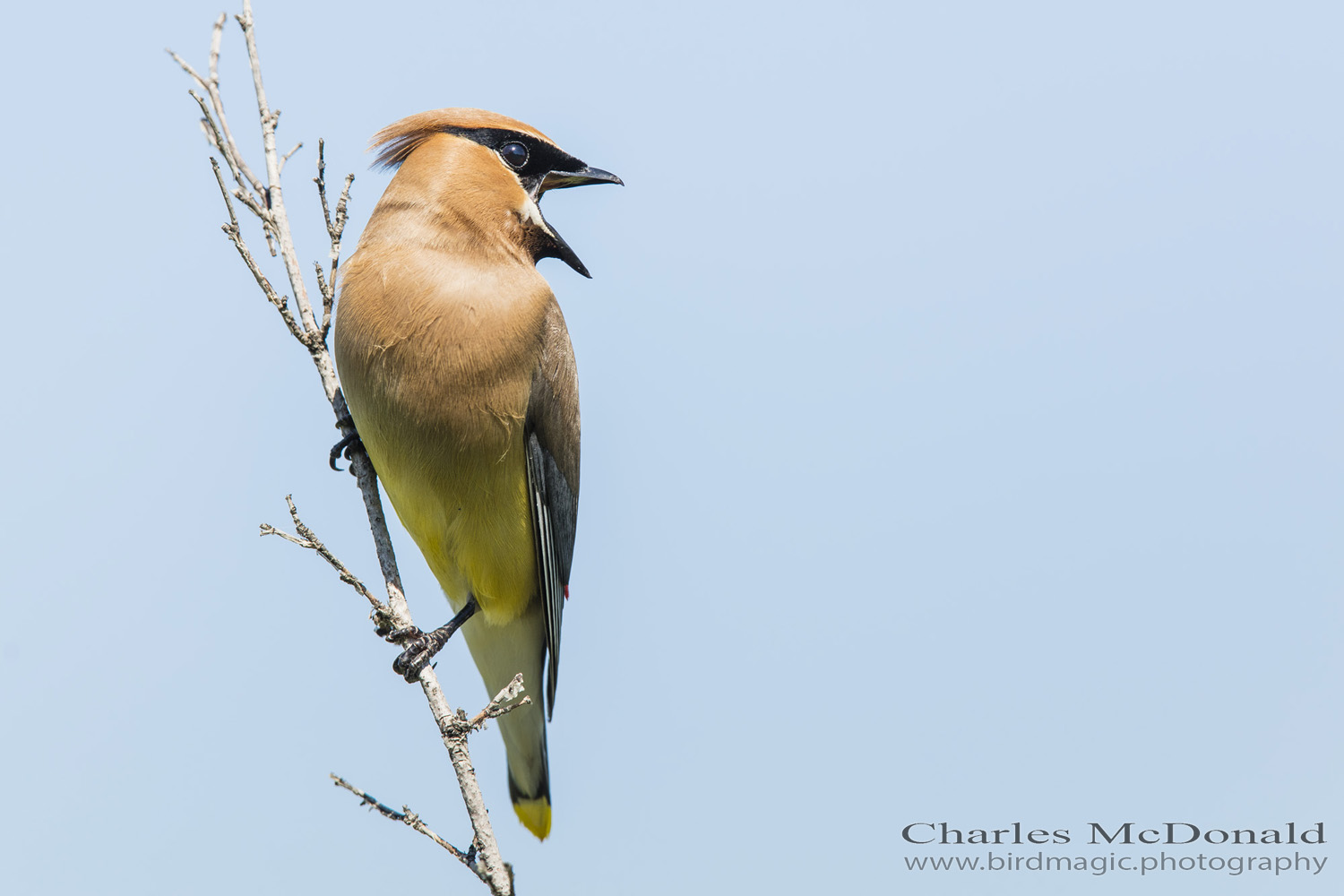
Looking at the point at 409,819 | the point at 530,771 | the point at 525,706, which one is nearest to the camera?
the point at 409,819

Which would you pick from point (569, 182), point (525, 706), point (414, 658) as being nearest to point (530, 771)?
point (525, 706)

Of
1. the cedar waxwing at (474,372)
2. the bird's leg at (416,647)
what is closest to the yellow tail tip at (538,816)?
the cedar waxwing at (474,372)

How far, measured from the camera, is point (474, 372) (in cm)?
370

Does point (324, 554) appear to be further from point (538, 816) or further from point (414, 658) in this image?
point (538, 816)

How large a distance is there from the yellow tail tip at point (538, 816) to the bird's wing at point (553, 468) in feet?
2.18

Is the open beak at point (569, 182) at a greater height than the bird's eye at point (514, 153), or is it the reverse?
the bird's eye at point (514, 153)

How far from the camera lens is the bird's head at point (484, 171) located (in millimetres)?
4055

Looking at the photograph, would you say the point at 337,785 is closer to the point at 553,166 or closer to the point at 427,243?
the point at 427,243

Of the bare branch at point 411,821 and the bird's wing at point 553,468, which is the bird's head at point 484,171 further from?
the bare branch at point 411,821

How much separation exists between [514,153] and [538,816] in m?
2.68

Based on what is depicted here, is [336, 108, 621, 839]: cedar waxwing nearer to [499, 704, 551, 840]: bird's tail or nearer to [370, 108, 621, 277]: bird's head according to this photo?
[370, 108, 621, 277]: bird's head

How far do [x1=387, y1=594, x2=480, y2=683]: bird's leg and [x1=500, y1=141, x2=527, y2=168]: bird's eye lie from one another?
5.52ft

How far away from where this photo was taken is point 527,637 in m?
4.52

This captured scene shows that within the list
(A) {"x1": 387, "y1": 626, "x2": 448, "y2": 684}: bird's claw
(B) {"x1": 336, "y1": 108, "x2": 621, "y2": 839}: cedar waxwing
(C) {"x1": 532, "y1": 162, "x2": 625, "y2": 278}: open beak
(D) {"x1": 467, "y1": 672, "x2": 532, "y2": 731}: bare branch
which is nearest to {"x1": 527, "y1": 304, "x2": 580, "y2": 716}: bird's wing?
(B) {"x1": 336, "y1": 108, "x2": 621, "y2": 839}: cedar waxwing
